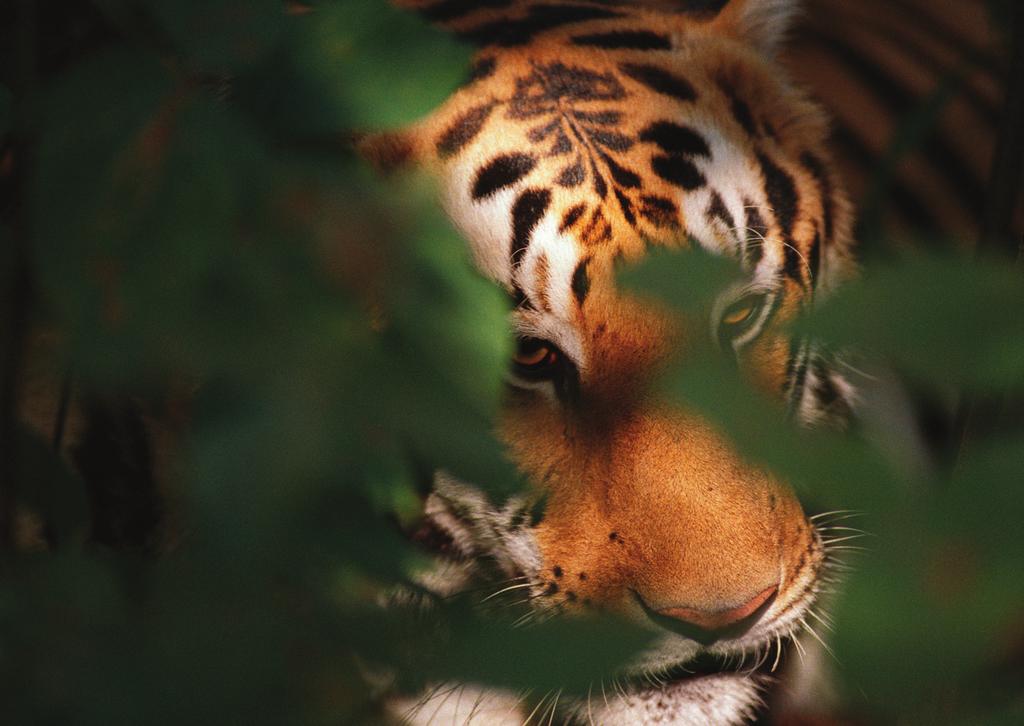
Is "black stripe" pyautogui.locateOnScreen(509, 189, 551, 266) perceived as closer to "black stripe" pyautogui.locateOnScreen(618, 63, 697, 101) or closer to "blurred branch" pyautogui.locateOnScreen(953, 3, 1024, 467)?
"black stripe" pyautogui.locateOnScreen(618, 63, 697, 101)

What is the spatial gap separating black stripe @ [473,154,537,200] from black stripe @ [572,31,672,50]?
6.1 inches

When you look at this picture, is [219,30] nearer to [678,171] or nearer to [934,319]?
[934,319]

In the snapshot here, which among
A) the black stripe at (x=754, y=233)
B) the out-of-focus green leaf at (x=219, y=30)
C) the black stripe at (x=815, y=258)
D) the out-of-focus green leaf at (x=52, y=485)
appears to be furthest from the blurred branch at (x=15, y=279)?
the black stripe at (x=815, y=258)

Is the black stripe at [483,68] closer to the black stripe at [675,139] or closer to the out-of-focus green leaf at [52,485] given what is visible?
the black stripe at [675,139]

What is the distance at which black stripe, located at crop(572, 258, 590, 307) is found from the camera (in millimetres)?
778

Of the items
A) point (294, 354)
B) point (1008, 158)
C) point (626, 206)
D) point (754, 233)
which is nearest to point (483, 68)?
point (626, 206)

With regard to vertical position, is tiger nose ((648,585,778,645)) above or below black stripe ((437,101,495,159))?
below

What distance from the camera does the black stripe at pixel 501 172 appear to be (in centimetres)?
82

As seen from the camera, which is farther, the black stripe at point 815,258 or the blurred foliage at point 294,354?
the black stripe at point 815,258

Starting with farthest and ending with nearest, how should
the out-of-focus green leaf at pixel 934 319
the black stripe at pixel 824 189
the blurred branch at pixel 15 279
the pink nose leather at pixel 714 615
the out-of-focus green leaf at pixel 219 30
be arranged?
1. the black stripe at pixel 824 189
2. the pink nose leather at pixel 714 615
3. the blurred branch at pixel 15 279
4. the out-of-focus green leaf at pixel 219 30
5. the out-of-focus green leaf at pixel 934 319

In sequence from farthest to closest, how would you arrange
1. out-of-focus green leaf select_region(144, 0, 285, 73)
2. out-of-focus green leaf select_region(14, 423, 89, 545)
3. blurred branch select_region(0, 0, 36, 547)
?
out-of-focus green leaf select_region(14, 423, 89, 545)
blurred branch select_region(0, 0, 36, 547)
out-of-focus green leaf select_region(144, 0, 285, 73)

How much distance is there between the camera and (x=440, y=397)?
36cm

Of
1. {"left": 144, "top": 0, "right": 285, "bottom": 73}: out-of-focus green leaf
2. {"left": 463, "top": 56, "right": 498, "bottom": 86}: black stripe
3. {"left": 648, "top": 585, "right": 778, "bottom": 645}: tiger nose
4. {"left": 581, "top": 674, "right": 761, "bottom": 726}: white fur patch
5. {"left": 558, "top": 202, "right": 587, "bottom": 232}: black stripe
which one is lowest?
{"left": 581, "top": 674, "right": 761, "bottom": 726}: white fur patch

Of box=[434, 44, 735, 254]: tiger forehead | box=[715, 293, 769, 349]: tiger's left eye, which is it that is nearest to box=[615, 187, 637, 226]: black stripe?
box=[434, 44, 735, 254]: tiger forehead
